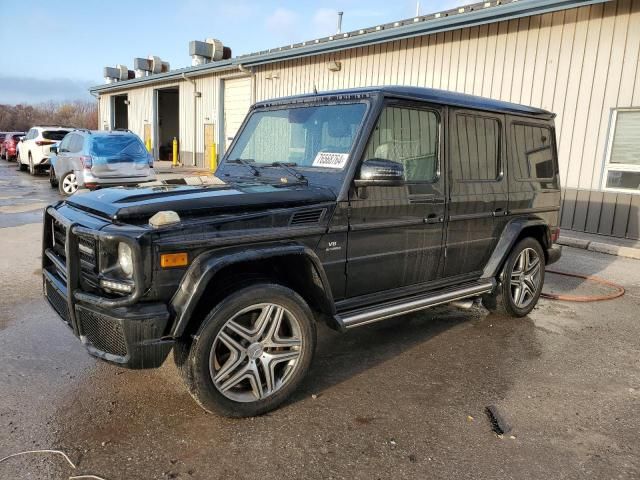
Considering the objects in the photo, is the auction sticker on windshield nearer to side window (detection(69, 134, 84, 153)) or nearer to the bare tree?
side window (detection(69, 134, 84, 153))

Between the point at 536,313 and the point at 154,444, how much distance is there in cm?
417

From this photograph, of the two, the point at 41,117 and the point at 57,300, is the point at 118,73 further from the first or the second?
the point at 41,117

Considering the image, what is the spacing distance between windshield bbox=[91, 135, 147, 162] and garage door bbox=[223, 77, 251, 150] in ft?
21.9

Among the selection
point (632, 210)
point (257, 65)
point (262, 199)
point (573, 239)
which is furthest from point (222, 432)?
point (257, 65)

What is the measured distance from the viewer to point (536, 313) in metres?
5.43

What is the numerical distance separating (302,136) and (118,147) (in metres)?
9.46

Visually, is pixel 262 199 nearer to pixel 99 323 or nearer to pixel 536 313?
pixel 99 323

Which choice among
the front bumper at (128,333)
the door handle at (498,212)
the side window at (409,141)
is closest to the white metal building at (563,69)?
the door handle at (498,212)

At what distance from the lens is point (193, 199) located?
9.81 feet

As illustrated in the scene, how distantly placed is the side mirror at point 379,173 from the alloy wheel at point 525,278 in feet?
7.25

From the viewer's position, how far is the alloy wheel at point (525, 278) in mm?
5086

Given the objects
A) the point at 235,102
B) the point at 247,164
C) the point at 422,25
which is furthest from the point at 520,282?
the point at 235,102

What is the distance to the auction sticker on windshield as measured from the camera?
3.57 m

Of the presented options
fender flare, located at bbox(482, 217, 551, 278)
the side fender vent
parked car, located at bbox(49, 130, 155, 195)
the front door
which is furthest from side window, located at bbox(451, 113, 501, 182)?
parked car, located at bbox(49, 130, 155, 195)
